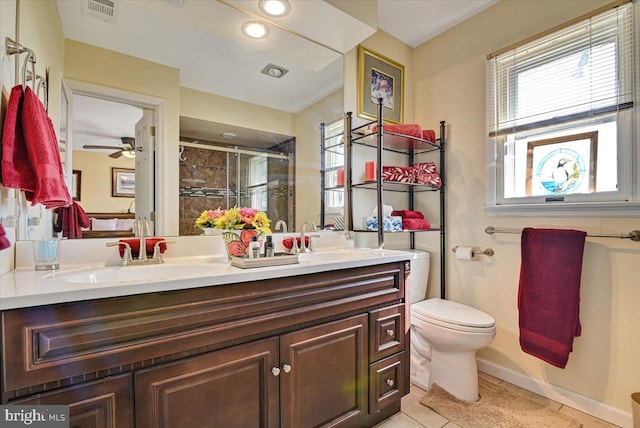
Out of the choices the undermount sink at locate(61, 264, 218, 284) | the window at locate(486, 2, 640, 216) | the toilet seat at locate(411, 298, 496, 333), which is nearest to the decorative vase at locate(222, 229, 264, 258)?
the undermount sink at locate(61, 264, 218, 284)

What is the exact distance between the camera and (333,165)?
2.09 m

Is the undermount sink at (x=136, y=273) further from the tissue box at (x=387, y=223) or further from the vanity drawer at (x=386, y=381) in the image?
the tissue box at (x=387, y=223)

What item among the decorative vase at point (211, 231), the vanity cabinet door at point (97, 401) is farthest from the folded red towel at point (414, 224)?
the vanity cabinet door at point (97, 401)

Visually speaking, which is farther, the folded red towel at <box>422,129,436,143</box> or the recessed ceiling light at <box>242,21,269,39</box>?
the folded red towel at <box>422,129,436,143</box>

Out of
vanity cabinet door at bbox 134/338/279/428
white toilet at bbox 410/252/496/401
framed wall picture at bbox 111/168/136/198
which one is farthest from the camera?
white toilet at bbox 410/252/496/401

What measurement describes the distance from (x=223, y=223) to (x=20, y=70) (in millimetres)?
910

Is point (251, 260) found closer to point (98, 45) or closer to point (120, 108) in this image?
point (120, 108)

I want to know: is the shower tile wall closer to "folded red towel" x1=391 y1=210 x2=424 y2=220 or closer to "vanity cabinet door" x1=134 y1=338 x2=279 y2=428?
"vanity cabinet door" x1=134 y1=338 x2=279 y2=428

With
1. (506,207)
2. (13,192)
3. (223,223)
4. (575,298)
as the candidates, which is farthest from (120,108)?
(575,298)

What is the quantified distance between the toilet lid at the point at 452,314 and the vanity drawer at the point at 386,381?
336 millimetres

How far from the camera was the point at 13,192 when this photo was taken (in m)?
1.01

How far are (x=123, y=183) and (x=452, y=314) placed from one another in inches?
74.9

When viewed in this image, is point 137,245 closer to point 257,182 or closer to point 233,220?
point 233,220

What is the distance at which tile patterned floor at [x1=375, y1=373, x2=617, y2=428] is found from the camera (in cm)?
153
